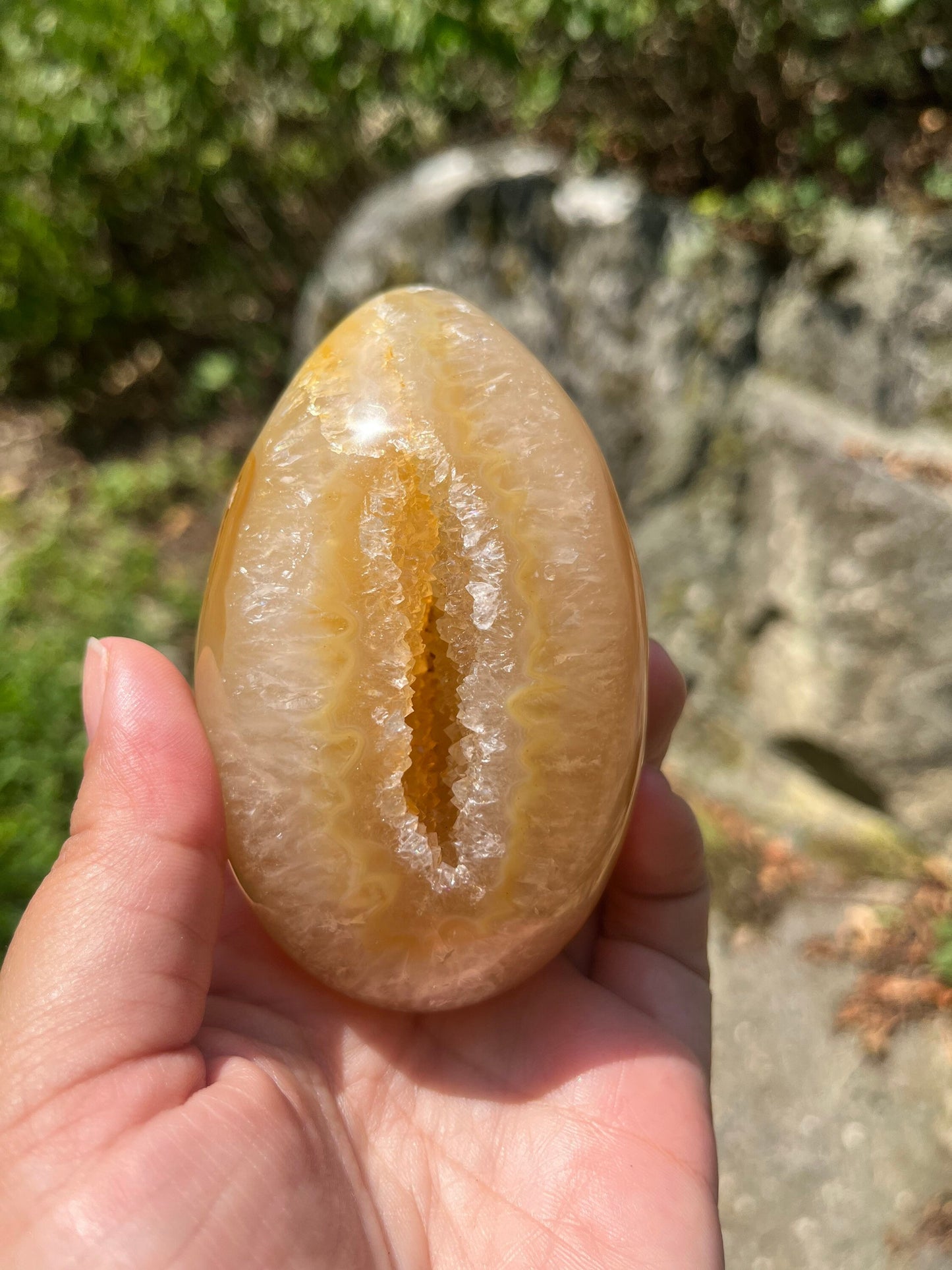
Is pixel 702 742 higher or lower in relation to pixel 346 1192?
lower

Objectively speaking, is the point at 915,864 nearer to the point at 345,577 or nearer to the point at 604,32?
the point at 345,577

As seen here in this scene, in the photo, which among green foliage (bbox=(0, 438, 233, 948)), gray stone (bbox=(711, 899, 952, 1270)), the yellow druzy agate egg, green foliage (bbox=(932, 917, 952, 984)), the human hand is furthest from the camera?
green foliage (bbox=(932, 917, 952, 984))

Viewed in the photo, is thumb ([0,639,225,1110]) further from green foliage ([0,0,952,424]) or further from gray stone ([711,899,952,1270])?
green foliage ([0,0,952,424])

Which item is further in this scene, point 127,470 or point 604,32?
point 127,470

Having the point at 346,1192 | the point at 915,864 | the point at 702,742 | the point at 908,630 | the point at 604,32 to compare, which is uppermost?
the point at 604,32

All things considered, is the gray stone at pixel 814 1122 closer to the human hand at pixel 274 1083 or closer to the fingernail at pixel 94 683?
the human hand at pixel 274 1083

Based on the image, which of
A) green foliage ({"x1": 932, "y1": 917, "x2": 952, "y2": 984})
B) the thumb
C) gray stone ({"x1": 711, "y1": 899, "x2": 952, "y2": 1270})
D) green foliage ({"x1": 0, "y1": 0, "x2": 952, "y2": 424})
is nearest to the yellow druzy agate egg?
the thumb

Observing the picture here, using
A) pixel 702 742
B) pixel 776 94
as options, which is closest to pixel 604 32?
pixel 776 94
